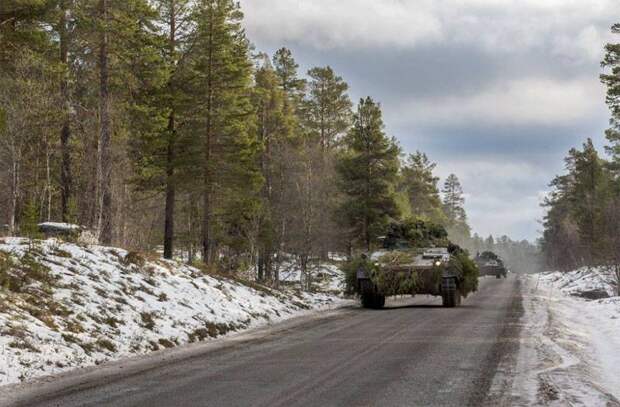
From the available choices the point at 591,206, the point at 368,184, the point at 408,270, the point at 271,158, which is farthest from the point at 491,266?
the point at 408,270

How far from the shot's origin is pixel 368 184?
122 ft

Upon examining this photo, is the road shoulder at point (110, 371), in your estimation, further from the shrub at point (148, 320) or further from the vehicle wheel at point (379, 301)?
the vehicle wheel at point (379, 301)

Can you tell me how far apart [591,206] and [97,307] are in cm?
4449

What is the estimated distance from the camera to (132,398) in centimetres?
661

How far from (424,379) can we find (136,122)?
19.9 m

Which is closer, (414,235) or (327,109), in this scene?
(414,235)

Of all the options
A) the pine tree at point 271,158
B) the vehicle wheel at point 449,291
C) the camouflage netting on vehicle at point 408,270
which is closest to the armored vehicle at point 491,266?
the pine tree at point 271,158

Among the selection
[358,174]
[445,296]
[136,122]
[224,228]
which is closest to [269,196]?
[224,228]

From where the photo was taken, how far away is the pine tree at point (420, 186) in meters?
75.6

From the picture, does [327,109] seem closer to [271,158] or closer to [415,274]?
[271,158]

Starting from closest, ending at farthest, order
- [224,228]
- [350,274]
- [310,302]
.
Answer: [350,274] → [310,302] → [224,228]

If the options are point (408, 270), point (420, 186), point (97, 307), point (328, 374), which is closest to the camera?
point (328, 374)

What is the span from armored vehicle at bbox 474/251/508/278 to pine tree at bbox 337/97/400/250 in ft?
76.4

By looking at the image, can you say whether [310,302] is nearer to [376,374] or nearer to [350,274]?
[350,274]
